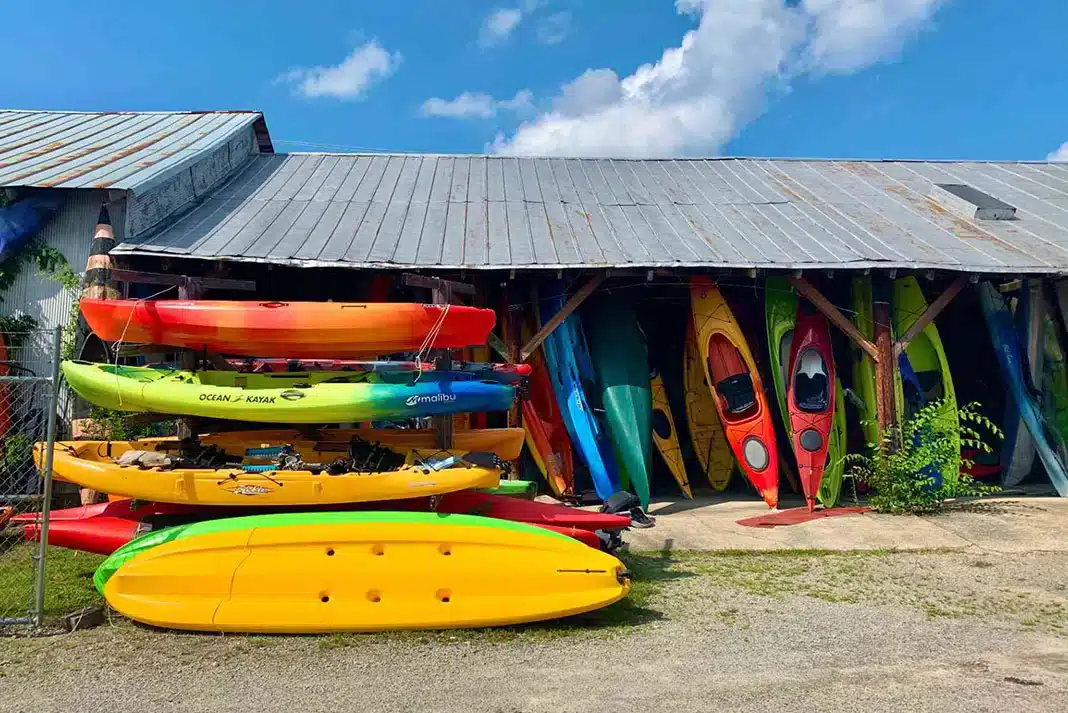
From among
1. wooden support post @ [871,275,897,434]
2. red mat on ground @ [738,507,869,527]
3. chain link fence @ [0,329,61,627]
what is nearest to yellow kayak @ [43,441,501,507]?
chain link fence @ [0,329,61,627]

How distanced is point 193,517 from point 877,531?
615 cm

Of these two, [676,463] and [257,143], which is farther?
[257,143]

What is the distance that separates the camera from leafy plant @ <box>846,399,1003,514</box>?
7559 millimetres

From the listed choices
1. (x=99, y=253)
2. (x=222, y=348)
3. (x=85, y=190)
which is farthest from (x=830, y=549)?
(x=85, y=190)

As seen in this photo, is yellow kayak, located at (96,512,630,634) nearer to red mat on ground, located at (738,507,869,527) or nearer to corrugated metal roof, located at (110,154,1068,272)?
red mat on ground, located at (738,507,869,527)

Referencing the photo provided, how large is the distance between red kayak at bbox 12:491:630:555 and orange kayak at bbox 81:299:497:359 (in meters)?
1.23

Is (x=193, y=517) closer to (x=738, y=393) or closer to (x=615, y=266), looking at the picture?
(x=615, y=266)

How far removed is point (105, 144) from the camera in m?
9.76

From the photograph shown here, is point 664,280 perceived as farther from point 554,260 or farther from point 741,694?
point 741,694

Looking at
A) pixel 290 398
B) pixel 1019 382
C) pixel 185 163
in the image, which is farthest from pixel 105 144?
pixel 1019 382

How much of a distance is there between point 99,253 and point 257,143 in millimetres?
5608

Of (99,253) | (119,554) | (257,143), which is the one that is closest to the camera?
(119,554)

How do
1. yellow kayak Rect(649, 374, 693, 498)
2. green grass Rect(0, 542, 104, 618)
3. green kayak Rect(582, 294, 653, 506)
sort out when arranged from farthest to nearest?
yellow kayak Rect(649, 374, 693, 498)
green kayak Rect(582, 294, 653, 506)
green grass Rect(0, 542, 104, 618)

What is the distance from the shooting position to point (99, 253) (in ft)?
23.8
